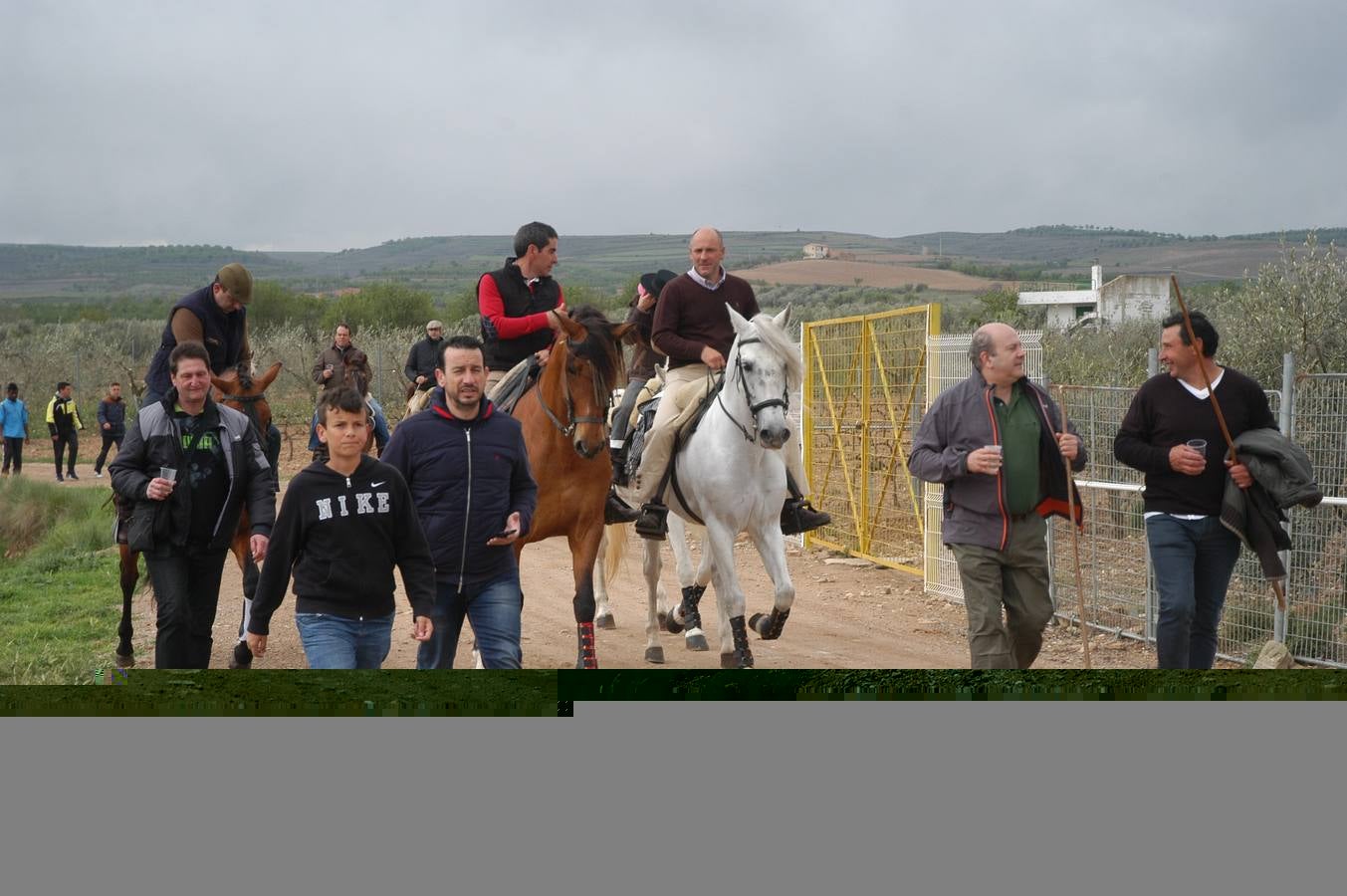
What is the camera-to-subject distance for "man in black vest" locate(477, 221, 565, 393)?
8031 millimetres

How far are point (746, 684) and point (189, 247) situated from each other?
12.8 feet

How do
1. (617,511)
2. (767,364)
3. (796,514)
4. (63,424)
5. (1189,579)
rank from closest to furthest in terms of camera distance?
(1189,579) → (767,364) → (796,514) → (617,511) → (63,424)

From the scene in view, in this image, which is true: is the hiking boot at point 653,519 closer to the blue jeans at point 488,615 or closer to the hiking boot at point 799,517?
the hiking boot at point 799,517

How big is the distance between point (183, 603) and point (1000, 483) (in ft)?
13.0

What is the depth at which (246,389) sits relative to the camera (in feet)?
27.7

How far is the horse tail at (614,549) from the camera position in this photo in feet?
34.6

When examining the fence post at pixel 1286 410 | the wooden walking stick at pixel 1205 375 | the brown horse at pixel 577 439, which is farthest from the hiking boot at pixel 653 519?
the fence post at pixel 1286 410

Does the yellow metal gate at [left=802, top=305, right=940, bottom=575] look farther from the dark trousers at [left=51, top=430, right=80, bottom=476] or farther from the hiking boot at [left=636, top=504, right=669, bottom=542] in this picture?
the dark trousers at [left=51, top=430, right=80, bottom=476]

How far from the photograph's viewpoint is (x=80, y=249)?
7281 millimetres

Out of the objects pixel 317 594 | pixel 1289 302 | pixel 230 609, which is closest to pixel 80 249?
pixel 317 594

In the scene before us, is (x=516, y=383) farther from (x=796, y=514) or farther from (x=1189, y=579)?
(x=1189, y=579)

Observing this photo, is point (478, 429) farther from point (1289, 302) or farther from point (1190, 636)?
point (1289, 302)

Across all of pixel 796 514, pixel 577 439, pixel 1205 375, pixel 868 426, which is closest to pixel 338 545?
pixel 577 439

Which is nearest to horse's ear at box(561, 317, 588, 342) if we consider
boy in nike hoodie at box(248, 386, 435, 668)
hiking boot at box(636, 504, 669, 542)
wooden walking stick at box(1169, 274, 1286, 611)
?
hiking boot at box(636, 504, 669, 542)
